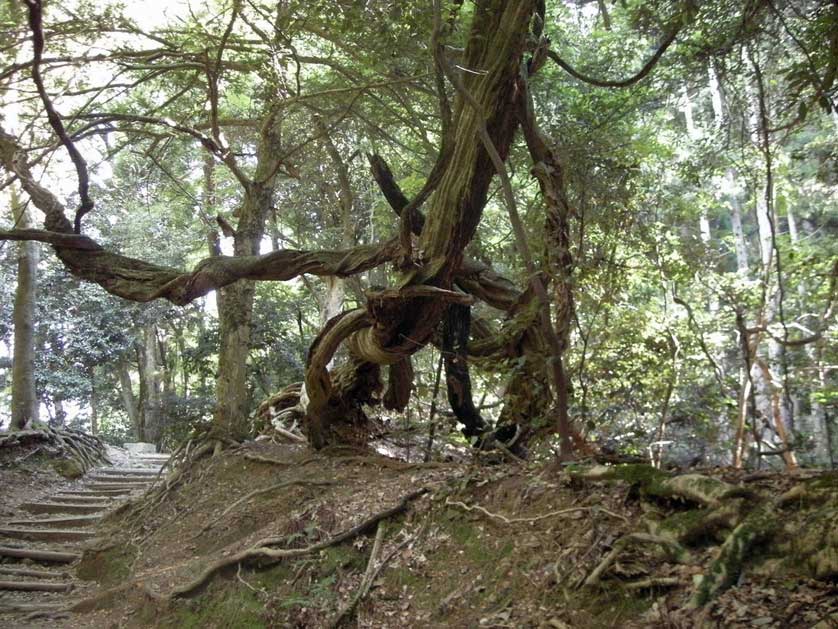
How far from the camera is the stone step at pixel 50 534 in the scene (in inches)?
321

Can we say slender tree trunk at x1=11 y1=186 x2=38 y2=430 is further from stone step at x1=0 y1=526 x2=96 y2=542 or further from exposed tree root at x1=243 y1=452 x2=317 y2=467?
exposed tree root at x1=243 y1=452 x2=317 y2=467

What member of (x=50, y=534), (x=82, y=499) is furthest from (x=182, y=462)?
(x=82, y=499)

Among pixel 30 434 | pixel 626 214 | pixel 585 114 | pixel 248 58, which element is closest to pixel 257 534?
pixel 626 214

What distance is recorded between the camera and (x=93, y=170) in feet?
29.4

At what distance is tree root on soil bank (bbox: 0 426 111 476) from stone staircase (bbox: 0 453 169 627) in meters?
0.32

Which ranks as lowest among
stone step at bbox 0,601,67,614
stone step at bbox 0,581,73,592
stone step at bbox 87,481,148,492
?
stone step at bbox 0,601,67,614

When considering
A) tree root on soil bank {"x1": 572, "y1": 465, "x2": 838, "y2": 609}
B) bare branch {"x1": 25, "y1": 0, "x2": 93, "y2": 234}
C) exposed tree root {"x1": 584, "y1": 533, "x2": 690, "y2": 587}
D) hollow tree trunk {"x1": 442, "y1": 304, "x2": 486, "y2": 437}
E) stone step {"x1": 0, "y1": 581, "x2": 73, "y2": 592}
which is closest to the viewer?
tree root on soil bank {"x1": 572, "y1": 465, "x2": 838, "y2": 609}

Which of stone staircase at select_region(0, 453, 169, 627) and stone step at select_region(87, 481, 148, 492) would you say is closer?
stone staircase at select_region(0, 453, 169, 627)

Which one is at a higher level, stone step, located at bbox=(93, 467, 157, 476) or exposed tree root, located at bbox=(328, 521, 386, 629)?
stone step, located at bbox=(93, 467, 157, 476)

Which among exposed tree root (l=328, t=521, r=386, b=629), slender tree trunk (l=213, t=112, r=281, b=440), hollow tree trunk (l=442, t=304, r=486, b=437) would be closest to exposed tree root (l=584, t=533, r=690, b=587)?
exposed tree root (l=328, t=521, r=386, b=629)

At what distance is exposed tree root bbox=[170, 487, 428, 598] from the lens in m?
4.77

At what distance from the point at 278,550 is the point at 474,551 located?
5.51 feet

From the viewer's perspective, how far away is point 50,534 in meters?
8.26

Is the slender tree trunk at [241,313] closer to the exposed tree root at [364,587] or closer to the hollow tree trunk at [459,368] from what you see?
the hollow tree trunk at [459,368]
